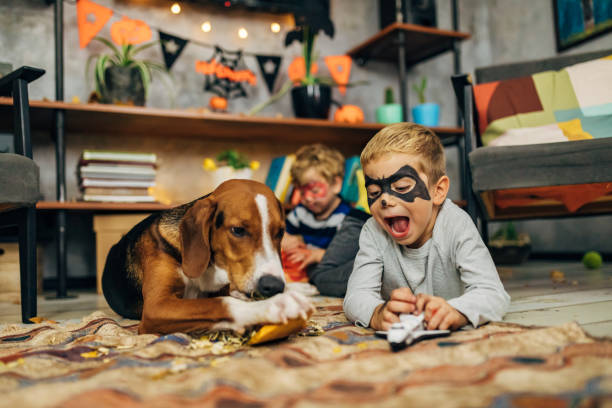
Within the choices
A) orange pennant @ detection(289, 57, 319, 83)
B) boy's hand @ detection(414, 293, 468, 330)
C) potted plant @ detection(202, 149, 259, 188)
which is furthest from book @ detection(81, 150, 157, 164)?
boy's hand @ detection(414, 293, 468, 330)

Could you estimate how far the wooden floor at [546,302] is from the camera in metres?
1.42

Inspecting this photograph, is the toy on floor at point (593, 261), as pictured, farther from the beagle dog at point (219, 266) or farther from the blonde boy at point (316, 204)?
the beagle dog at point (219, 266)

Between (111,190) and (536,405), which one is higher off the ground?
(111,190)

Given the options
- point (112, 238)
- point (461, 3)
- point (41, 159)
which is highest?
point (461, 3)

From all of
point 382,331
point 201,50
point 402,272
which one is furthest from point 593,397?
point 201,50

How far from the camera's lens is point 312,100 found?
11.4 ft

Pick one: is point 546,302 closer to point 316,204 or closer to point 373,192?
point 373,192

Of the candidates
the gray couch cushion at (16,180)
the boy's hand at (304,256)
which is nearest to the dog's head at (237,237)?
the gray couch cushion at (16,180)

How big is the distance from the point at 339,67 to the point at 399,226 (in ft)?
8.61

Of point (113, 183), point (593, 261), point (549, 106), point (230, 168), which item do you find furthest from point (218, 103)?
point (593, 261)

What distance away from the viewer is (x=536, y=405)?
2.14 feet

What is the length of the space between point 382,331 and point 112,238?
218 cm

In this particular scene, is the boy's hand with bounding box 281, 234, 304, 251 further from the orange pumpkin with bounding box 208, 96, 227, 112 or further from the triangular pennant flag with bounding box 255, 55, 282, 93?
the triangular pennant flag with bounding box 255, 55, 282, 93

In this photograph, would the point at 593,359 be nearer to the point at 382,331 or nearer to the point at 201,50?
the point at 382,331
